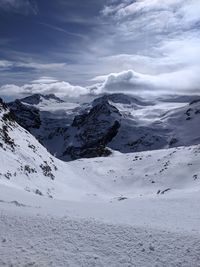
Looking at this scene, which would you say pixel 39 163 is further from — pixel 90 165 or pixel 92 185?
pixel 90 165

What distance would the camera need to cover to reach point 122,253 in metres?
12.9

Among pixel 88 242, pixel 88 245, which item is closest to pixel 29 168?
pixel 88 242

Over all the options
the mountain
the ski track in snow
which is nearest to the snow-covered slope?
the mountain

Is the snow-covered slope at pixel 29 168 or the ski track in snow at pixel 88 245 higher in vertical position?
the snow-covered slope at pixel 29 168

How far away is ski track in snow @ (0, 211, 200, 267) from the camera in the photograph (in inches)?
486

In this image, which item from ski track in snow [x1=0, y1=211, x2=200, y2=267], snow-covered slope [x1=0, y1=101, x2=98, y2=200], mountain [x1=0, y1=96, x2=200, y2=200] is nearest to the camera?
ski track in snow [x1=0, y1=211, x2=200, y2=267]

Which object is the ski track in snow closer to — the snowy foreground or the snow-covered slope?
the snowy foreground

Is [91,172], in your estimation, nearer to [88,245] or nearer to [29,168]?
[29,168]

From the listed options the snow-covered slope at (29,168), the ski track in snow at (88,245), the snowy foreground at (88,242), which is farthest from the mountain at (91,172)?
the ski track in snow at (88,245)

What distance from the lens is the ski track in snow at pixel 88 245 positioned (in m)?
12.3

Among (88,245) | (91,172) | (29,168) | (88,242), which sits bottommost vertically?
(88,245)

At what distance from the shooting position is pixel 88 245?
13.4 meters

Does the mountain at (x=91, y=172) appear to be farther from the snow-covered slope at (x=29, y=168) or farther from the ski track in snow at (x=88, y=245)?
the ski track in snow at (x=88, y=245)

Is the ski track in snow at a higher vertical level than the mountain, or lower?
lower
